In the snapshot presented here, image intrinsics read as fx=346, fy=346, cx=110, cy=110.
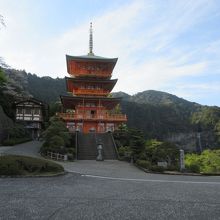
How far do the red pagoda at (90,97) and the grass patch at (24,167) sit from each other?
29679 mm

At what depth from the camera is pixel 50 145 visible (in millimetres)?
31453

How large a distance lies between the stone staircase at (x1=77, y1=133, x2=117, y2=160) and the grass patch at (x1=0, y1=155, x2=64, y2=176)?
50.6 feet

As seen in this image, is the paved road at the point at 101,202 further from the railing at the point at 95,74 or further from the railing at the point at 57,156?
the railing at the point at 95,74

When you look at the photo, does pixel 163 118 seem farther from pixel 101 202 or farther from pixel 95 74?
pixel 101 202

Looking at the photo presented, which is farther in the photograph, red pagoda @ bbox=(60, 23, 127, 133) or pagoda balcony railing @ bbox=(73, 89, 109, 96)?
pagoda balcony railing @ bbox=(73, 89, 109, 96)

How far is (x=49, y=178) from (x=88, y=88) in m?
36.6

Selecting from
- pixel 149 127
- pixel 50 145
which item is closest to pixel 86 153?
pixel 50 145

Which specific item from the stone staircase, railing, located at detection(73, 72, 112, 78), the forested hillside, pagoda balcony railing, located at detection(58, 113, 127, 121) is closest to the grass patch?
the stone staircase

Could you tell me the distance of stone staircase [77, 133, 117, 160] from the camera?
33125mm

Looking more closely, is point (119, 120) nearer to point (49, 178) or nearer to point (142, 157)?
point (142, 157)

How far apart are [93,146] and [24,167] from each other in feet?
68.2

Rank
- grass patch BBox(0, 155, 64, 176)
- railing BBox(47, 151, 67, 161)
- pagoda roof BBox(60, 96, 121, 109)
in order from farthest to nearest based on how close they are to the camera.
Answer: pagoda roof BBox(60, 96, 121, 109) → railing BBox(47, 151, 67, 161) → grass patch BBox(0, 155, 64, 176)

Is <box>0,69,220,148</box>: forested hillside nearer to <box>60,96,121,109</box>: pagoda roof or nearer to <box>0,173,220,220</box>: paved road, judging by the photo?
<box>60,96,121,109</box>: pagoda roof

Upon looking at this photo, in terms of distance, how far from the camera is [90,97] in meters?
48.3
